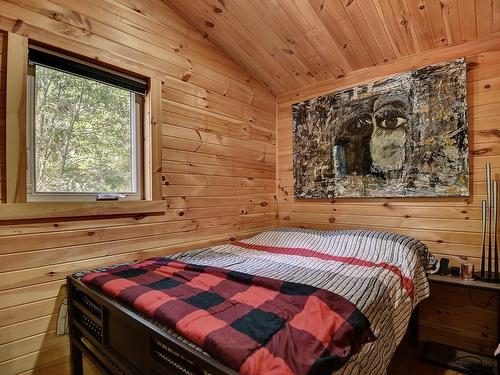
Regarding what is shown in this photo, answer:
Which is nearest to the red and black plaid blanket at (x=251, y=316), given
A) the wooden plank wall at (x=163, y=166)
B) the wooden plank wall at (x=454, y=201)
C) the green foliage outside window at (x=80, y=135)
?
the wooden plank wall at (x=163, y=166)

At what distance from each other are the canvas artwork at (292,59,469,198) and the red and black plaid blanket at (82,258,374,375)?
1496mm

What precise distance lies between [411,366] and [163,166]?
2181 mm

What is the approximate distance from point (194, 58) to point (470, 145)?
214 centimetres

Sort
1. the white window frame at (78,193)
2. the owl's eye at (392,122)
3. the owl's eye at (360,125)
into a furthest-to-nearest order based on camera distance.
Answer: the owl's eye at (360,125)
the owl's eye at (392,122)
the white window frame at (78,193)

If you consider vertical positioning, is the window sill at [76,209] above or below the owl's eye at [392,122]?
below

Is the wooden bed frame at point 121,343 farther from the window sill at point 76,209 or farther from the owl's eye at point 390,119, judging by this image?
the owl's eye at point 390,119

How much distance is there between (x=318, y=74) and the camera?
262 cm

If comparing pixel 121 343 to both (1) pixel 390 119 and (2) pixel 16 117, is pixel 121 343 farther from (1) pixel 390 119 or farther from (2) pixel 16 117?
(1) pixel 390 119

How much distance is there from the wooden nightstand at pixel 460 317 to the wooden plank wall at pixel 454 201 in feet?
0.89

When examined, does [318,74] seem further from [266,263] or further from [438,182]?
[266,263]

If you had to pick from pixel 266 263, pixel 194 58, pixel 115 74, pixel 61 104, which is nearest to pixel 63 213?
pixel 61 104

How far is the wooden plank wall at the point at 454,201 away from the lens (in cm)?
198

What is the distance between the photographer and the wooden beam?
4.55 feet

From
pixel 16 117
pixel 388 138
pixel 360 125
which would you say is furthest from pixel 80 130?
pixel 388 138
